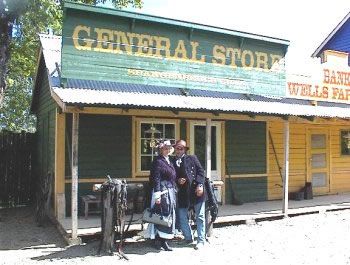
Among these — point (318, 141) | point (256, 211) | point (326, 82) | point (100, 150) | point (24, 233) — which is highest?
point (326, 82)

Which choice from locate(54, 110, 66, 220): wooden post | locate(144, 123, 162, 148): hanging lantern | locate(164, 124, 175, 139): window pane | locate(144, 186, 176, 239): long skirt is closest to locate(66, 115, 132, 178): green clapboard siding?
locate(54, 110, 66, 220): wooden post

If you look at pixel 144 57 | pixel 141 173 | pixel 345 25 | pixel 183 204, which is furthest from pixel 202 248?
pixel 345 25

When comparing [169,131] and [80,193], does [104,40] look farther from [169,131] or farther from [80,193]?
[80,193]

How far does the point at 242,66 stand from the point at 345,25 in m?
13.8

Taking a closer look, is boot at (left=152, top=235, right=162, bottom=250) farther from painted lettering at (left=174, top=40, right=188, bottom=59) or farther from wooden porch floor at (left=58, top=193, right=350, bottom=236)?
painted lettering at (left=174, top=40, right=188, bottom=59)

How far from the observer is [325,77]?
13312 mm

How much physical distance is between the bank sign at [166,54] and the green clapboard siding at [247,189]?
7.71 feet

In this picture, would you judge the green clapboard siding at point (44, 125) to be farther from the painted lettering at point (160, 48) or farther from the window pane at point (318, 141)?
the window pane at point (318, 141)

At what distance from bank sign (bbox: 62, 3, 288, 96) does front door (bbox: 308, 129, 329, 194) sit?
246 centimetres

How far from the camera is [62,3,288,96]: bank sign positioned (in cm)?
927

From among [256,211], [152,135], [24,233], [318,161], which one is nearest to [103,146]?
[152,135]

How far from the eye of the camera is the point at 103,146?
33.1 feet

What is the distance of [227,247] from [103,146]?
3.91 metres

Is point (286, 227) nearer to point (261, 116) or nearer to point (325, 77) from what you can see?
point (261, 116)
